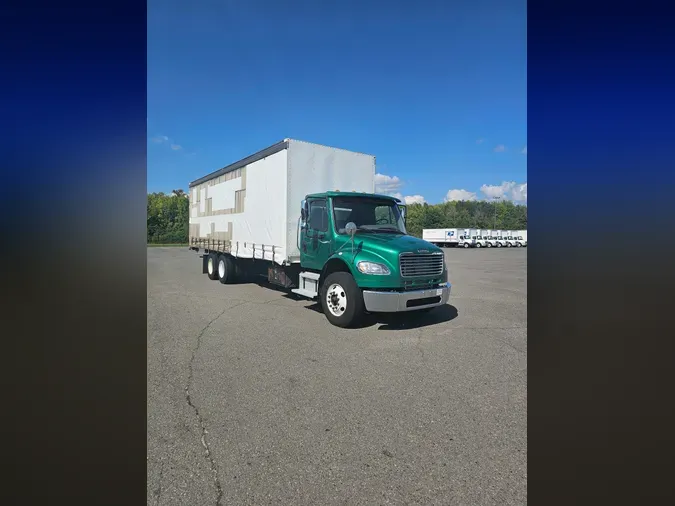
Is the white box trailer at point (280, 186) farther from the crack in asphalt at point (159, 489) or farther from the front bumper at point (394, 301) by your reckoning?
the crack in asphalt at point (159, 489)

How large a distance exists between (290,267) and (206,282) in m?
4.64

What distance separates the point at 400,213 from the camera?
760 cm

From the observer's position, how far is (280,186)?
25.6ft

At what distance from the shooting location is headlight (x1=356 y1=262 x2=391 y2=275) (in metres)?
5.79

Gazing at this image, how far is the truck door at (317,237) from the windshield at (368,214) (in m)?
0.25

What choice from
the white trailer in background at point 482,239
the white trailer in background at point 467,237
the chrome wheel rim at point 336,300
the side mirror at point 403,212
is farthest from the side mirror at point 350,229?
the white trailer in background at point 482,239

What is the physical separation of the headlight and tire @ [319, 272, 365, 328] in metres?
0.27

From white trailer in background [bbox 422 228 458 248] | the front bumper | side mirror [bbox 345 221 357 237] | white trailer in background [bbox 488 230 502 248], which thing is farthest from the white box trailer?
white trailer in background [bbox 488 230 502 248]

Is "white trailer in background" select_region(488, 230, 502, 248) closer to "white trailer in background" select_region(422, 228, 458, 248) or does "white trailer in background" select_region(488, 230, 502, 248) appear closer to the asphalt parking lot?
"white trailer in background" select_region(422, 228, 458, 248)

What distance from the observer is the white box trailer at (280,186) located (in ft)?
25.1
